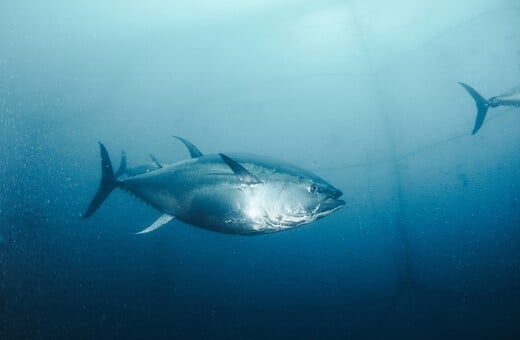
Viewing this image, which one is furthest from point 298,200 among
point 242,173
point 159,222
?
point 159,222

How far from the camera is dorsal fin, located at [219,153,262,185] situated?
170cm

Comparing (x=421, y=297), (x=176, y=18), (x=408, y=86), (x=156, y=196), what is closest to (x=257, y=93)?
(x=176, y=18)

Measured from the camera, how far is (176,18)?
399 inches

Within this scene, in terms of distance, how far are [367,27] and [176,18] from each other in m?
5.88

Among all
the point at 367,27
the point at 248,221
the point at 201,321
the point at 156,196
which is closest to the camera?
the point at 248,221

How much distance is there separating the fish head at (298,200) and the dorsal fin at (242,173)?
0.07 metres

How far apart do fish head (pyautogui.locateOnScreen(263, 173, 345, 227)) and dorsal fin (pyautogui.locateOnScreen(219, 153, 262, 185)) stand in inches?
2.9

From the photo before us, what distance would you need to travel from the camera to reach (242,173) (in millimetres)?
1743

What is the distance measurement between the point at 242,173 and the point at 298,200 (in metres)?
0.34

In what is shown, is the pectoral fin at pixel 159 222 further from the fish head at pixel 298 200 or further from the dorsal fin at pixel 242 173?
the fish head at pixel 298 200

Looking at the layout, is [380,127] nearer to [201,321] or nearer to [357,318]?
[357,318]

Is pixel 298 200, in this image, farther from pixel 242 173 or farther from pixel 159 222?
pixel 159 222

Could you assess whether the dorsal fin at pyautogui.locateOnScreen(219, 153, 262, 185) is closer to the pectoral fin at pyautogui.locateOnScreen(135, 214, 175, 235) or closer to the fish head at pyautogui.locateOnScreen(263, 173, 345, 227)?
the fish head at pyautogui.locateOnScreen(263, 173, 345, 227)

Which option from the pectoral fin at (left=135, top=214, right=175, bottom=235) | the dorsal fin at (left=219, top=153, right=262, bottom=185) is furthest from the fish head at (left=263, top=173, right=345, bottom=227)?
the pectoral fin at (left=135, top=214, right=175, bottom=235)
